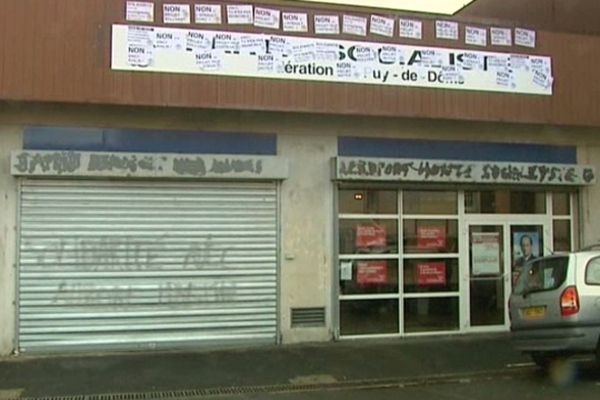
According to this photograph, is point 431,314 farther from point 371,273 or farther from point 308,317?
point 308,317

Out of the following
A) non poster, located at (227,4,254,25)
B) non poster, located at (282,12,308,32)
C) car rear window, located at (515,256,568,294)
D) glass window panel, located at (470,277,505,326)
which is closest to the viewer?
car rear window, located at (515,256,568,294)

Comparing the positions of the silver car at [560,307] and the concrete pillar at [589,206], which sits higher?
the concrete pillar at [589,206]

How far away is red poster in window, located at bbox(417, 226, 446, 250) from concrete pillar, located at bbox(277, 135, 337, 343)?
1.69 meters

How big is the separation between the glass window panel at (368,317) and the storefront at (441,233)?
0.06 feet

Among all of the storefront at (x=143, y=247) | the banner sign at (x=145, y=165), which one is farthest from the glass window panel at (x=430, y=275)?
the banner sign at (x=145, y=165)

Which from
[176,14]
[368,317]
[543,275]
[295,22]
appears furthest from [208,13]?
[543,275]

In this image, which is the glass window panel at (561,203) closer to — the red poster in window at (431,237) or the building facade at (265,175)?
the building facade at (265,175)

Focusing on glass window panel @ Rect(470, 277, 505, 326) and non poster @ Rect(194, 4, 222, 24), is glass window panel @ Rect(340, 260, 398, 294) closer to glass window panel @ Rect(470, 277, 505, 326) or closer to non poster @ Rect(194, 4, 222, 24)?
glass window panel @ Rect(470, 277, 505, 326)

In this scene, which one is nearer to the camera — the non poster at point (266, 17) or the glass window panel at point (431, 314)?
the non poster at point (266, 17)

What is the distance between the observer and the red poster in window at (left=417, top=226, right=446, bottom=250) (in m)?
12.8

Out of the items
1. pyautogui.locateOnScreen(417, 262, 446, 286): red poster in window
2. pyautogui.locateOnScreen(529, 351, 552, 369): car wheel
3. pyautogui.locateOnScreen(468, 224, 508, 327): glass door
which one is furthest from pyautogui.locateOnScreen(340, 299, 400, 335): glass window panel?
pyautogui.locateOnScreen(529, 351, 552, 369): car wheel

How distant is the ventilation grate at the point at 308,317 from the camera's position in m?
11.9

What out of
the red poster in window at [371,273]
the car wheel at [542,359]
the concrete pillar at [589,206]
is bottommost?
the car wheel at [542,359]

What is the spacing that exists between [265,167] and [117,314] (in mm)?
3264
